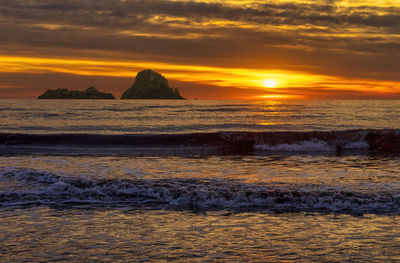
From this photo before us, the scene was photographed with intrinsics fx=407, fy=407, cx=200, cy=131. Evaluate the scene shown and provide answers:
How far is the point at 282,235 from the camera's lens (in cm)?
651

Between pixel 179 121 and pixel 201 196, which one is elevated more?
pixel 179 121

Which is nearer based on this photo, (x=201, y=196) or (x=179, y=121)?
(x=201, y=196)

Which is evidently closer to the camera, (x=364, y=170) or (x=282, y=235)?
(x=282, y=235)

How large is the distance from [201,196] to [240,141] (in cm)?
1516

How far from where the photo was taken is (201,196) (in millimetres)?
9141

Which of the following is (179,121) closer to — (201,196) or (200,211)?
(201,196)

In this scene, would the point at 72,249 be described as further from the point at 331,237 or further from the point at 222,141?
the point at 222,141

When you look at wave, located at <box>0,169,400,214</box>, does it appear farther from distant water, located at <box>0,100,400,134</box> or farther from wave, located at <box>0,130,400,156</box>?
distant water, located at <box>0,100,400,134</box>

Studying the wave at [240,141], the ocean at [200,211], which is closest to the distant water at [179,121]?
the wave at [240,141]

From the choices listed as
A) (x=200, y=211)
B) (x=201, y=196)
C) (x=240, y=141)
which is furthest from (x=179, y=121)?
(x=200, y=211)

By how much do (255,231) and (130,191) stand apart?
396 cm

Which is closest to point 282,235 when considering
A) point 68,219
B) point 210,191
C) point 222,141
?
point 210,191

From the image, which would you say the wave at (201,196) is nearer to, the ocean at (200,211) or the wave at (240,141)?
the ocean at (200,211)

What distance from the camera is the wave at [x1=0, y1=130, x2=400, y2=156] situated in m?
22.6
